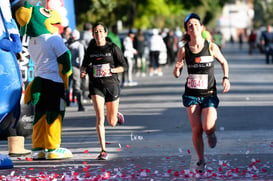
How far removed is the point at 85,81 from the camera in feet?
67.8

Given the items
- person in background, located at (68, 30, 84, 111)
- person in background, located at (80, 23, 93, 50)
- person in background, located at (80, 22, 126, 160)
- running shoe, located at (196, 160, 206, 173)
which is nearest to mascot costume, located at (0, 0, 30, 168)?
person in background, located at (80, 22, 126, 160)

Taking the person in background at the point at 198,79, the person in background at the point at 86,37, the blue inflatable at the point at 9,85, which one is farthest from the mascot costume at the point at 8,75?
the person in background at the point at 86,37

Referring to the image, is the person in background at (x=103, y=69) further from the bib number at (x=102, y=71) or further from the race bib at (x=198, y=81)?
A: the race bib at (x=198, y=81)

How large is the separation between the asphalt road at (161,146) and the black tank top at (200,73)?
0.93 m

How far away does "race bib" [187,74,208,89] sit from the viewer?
31.3ft

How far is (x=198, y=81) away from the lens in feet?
31.4

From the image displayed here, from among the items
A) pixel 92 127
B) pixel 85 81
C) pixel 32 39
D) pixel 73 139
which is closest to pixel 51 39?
pixel 32 39

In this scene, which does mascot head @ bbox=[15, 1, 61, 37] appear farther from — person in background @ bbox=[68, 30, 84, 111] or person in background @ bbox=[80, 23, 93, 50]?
person in background @ bbox=[80, 23, 93, 50]

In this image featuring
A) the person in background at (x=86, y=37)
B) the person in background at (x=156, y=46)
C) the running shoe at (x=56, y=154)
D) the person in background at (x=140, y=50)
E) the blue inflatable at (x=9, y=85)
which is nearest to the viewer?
the blue inflatable at (x=9, y=85)

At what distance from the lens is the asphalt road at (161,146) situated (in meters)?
9.63

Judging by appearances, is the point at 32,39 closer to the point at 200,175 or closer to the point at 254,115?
the point at 200,175

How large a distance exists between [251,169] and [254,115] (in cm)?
673

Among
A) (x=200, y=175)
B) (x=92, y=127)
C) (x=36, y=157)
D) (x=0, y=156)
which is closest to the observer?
(x=200, y=175)

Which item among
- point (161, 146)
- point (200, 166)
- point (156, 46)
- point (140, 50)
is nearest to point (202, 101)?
point (200, 166)
